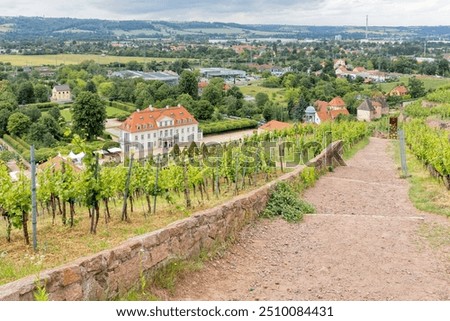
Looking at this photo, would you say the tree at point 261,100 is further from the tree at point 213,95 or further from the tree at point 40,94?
the tree at point 40,94

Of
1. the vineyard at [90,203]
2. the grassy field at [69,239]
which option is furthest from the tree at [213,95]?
the grassy field at [69,239]

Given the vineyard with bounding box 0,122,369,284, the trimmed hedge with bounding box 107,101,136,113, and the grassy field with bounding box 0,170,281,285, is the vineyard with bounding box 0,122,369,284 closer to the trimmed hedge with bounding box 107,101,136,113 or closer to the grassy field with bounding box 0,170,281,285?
the grassy field with bounding box 0,170,281,285

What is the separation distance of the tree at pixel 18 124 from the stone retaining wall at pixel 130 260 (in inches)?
1842

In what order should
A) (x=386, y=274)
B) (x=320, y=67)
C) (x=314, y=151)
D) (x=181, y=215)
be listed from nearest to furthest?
(x=386, y=274)
(x=181, y=215)
(x=314, y=151)
(x=320, y=67)

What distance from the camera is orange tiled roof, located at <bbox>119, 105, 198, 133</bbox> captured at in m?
46.6

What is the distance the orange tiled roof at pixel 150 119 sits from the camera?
153 feet

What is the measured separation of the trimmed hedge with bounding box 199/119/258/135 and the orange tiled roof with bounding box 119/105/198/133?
284 centimetres

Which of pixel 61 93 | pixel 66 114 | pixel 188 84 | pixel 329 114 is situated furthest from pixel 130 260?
pixel 61 93

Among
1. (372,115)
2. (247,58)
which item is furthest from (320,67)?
(372,115)

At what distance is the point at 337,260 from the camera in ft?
27.2

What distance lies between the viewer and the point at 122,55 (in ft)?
523

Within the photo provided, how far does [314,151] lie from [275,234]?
1352 cm

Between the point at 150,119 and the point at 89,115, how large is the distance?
22.7 ft

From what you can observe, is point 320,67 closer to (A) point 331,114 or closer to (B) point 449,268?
(A) point 331,114
